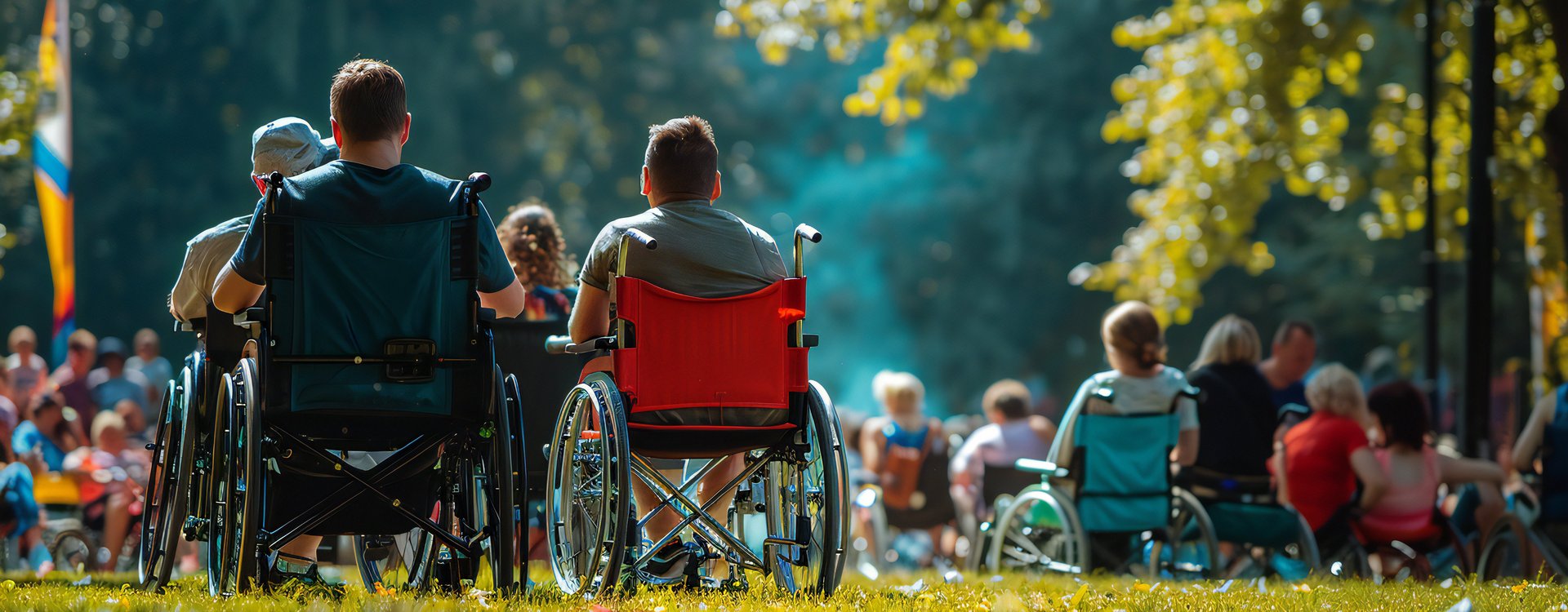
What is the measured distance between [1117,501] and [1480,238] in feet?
14.2

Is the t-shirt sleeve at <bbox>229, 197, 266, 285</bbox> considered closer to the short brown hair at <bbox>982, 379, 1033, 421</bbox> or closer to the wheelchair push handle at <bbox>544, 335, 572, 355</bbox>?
the wheelchair push handle at <bbox>544, 335, 572, 355</bbox>

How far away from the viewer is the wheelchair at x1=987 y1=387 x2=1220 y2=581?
26.5 feet

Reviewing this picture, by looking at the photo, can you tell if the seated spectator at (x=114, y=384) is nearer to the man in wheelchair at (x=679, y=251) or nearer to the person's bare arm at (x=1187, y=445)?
the person's bare arm at (x=1187, y=445)

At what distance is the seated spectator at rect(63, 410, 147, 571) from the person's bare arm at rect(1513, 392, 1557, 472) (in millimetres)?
7292

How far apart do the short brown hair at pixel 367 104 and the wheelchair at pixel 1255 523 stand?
4.64 meters

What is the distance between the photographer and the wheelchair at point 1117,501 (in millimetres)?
8070

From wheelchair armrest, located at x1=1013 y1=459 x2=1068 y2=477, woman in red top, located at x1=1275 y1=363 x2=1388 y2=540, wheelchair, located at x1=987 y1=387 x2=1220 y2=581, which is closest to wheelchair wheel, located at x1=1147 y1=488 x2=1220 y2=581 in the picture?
wheelchair, located at x1=987 y1=387 x2=1220 y2=581

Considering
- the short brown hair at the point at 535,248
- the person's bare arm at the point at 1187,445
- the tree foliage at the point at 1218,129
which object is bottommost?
the person's bare arm at the point at 1187,445

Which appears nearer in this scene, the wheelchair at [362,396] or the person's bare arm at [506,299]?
the wheelchair at [362,396]

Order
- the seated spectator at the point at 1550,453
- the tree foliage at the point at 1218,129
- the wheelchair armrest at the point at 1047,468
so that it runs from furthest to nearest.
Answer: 1. the tree foliage at the point at 1218,129
2. the seated spectator at the point at 1550,453
3. the wheelchair armrest at the point at 1047,468

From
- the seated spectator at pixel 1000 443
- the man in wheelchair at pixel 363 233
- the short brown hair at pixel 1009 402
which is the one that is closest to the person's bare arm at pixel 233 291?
the man in wheelchair at pixel 363 233

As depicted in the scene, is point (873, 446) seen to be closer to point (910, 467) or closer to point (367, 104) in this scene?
point (910, 467)

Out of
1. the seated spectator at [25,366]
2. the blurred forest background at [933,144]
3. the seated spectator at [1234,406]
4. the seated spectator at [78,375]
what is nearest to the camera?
the seated spectator at [1234,406]

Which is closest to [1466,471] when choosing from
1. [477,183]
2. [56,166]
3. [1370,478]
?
[1370,478]
